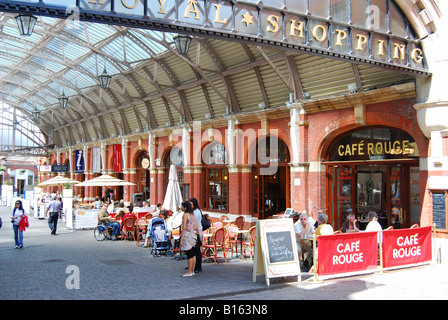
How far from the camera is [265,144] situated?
1791 centimetres

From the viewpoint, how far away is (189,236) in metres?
9.95

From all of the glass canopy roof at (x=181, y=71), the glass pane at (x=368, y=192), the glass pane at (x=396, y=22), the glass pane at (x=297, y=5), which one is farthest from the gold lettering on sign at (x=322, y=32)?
the glass pane at (x=368, y=192)

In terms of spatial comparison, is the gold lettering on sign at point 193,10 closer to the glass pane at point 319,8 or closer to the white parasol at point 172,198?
the glass pane at point 319,8

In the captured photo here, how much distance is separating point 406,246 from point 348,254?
1916 mm

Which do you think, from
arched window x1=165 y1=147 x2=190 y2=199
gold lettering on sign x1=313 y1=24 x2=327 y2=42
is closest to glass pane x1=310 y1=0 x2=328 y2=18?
gold lettering on sign x1=313 y1=24 x2=327 y2=42

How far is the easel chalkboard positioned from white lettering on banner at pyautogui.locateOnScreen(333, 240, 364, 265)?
0.91 m

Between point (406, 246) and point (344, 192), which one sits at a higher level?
point (344, 192)

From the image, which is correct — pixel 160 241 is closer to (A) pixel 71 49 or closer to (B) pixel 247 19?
(B) pixel 247 19

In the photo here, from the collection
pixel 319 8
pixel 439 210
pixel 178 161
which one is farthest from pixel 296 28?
pixel 178 161

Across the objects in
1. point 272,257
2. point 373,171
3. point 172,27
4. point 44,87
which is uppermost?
point 44,87

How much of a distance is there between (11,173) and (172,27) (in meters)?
66.8

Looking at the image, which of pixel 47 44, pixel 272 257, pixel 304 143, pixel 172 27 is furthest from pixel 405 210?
pixel 47 44

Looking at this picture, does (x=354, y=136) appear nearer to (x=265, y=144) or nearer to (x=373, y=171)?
(x=373, y=171)

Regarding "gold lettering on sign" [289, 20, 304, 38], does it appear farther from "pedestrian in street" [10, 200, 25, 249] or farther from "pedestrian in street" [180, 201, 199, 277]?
"pedestrian in street" [10, 200, 25, 249]
